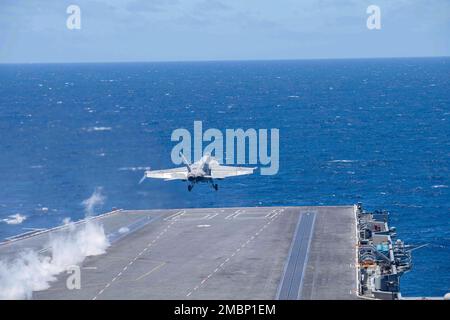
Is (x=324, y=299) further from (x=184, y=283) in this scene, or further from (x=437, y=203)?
(x=437, y=203)

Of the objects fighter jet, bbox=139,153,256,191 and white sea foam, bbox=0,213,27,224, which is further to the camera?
white sea foam, bbox=0,213,27,224

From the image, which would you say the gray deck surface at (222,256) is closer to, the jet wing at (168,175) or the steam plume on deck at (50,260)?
the steam plume on deck at (50,260)

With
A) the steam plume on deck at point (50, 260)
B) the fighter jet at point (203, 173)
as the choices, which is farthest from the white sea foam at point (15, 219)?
the fighter jet at point (203, 173)

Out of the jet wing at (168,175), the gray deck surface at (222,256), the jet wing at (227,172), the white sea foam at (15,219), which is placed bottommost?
the white sea foam at (15,219)

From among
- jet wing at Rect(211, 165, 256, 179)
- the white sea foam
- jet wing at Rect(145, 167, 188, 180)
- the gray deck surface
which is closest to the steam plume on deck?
the gray deck surface

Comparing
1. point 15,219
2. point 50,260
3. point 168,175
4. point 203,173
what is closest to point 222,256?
point 203,173

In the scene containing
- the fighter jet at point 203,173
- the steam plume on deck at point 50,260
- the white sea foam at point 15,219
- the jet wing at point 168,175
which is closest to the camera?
the steam plume on deck at point 50,260

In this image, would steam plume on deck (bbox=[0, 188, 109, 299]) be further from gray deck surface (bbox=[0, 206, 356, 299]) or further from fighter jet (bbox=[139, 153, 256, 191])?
fighter jet (bbox=[139, 153, 256, 191])

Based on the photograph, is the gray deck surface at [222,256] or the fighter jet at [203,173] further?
the fighter jet at [203,173]
